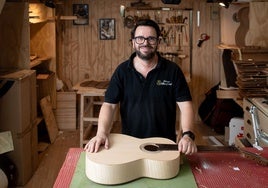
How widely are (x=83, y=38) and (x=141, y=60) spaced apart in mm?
3322

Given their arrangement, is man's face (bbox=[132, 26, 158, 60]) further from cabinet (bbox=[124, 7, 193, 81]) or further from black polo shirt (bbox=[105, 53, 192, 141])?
cabinet (bbox=[124, 7, 193, 81])

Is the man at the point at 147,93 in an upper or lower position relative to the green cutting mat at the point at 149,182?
upper

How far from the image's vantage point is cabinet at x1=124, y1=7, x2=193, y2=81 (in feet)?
17.5

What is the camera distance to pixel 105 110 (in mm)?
2246

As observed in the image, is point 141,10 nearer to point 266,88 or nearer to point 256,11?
point 256,11

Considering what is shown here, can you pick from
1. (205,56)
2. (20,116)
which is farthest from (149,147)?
(205,56)

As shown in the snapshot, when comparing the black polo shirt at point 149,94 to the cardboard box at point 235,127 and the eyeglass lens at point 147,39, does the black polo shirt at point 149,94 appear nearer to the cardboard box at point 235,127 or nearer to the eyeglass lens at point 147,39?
the eyeglass lens at point 147,39

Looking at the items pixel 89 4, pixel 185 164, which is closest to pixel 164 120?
pixel 185 164

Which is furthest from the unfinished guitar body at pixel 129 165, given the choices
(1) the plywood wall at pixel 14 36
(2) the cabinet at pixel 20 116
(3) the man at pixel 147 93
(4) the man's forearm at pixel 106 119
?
(1) the plywood wall at pixel 14 36

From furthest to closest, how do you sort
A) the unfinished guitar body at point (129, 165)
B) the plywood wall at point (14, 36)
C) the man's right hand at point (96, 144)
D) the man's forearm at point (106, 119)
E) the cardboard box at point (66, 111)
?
1. the cardboard box at point (66, 111)
2. the plywood wall at point (14, 36)
3. the man's forearm at point (106, 119)
4. the man's right hand at point (96, 144)
5. the unfinished guitar body at point (129, 165)

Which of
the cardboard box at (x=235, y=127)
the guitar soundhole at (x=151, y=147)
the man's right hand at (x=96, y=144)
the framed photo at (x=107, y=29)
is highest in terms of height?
the framed photo at (x=107, y=29)

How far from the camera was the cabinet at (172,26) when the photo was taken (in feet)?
17.5

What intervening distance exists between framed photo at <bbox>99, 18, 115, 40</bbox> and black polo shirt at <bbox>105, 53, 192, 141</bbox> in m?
3.16

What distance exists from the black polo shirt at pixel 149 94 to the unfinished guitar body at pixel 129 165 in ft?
2.24
